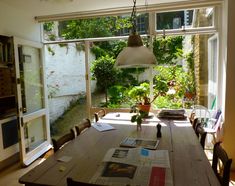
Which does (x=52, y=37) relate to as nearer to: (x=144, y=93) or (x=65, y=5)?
(x=65, y=5)

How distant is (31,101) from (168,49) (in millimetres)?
2506

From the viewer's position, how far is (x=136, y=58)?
6.50ft

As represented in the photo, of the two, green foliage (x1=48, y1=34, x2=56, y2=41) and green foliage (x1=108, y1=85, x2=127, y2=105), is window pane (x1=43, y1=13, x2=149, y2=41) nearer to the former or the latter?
green foliage (x1=48, y1=34, x2=56, y2=41)

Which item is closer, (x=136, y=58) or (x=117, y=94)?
(x=136, y=58)

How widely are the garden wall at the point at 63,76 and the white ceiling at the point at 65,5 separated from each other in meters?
0.95

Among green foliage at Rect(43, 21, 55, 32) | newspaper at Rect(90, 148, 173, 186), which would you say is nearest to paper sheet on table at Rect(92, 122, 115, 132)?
newspaper at Rect(90, 148, 173, 186)

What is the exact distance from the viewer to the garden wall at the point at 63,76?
14.9 ft

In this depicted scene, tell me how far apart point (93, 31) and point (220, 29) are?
2.08 meters

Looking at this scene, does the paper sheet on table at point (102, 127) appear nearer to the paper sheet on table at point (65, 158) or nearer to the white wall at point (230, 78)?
the paper sheet on table at point (65, 158)

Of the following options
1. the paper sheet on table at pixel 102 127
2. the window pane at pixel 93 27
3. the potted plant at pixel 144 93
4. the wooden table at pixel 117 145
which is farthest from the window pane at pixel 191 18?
the paper sheet on table at pixel 102 127

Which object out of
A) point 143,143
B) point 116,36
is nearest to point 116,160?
point 143,143

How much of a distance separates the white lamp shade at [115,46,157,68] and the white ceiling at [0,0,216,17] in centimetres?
146

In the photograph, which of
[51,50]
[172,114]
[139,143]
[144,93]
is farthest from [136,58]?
[51,50]

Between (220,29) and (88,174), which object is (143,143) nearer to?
(88,174)
